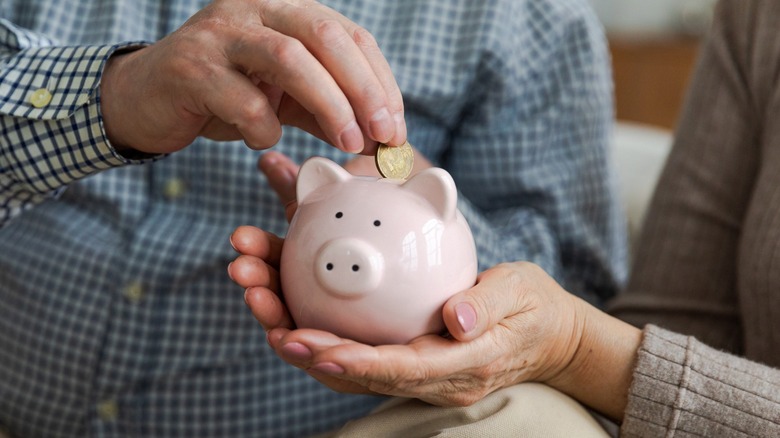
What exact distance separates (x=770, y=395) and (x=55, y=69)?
76cm

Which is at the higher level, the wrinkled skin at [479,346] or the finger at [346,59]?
the finger at [346,59]

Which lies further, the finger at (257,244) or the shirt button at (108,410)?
the shirt button at (108,410)

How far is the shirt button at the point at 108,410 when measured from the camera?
0.97 meters

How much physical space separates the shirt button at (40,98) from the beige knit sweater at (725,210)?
28.0 inches

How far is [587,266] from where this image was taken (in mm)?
1135

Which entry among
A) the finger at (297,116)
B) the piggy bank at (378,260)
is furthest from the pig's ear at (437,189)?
the finger at (297,116)

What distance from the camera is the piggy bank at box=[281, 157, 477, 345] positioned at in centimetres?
60

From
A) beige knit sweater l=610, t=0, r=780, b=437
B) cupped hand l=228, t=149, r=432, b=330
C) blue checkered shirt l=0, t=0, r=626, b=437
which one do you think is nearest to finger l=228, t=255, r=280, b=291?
cupped hand l=228, t=149, r=432, b=330

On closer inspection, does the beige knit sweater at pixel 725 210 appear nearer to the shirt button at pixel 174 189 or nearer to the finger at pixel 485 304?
the finger at pixel 485 304

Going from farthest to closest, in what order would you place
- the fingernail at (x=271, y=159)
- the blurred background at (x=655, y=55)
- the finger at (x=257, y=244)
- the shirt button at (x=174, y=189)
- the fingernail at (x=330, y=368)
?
the blurred background at (x=655, y=55), the shirt button at (x=174, y=189), the fingernail at (x=271, y=159), the finger at (x=257, y=244), the fingernail at (x=330, y=368)

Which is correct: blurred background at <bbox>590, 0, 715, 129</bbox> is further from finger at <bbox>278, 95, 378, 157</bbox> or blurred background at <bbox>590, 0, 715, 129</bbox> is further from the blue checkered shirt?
finger at <bbox>278, 95, 378, 157</bbox>

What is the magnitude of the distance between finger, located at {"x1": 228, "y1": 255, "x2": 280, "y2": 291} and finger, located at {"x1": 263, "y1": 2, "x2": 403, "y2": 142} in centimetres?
14

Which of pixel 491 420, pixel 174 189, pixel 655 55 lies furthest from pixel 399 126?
pixel 655 55

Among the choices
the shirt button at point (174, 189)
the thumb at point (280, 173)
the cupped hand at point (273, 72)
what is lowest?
the shirt button at point (174, 189)
